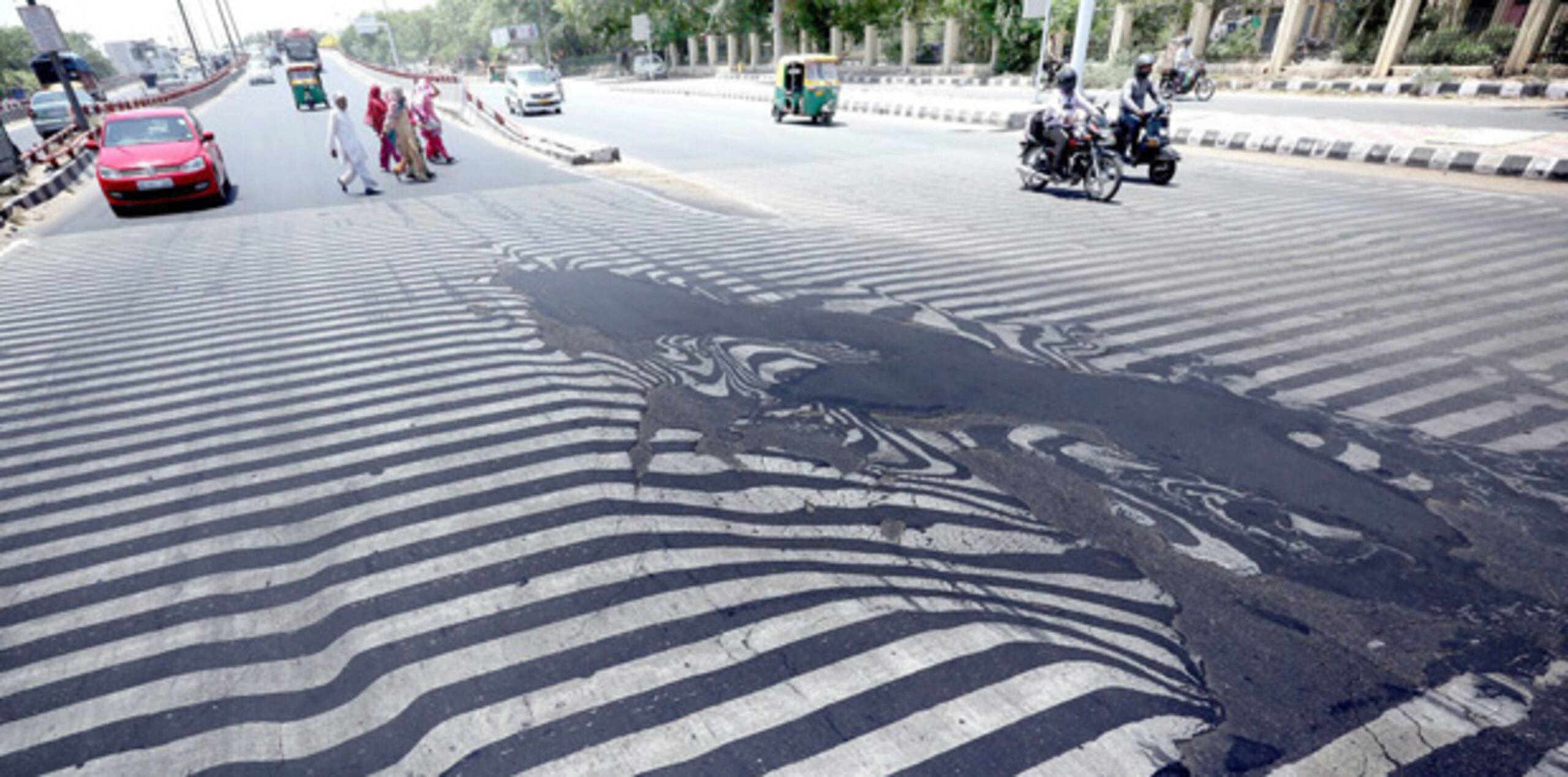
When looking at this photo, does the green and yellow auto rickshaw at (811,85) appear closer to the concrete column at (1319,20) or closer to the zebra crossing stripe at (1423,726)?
the zebra crossing stripe at (1423,726)

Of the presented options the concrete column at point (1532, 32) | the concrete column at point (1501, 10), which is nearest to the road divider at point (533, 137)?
the concrete column at point (1532, 32)

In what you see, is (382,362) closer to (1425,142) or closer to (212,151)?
(212,151)

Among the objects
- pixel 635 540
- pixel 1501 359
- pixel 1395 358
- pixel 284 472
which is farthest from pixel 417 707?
pixel 1501 359

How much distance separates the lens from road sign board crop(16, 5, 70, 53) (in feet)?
50.2

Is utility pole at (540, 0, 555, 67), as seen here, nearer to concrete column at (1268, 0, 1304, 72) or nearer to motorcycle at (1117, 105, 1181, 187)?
concrete column at (1268, 0, 1304, 72)

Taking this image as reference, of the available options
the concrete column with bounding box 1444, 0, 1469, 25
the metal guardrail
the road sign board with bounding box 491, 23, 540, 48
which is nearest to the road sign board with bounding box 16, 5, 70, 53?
the metal guardrail

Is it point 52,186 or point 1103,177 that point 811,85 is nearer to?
point 1103,177

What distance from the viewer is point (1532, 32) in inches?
789

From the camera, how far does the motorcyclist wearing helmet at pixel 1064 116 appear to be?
10.0m

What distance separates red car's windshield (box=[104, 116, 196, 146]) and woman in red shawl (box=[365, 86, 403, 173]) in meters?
2.83

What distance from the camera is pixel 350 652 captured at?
2.55 m

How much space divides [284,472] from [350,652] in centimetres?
161

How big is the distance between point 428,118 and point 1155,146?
41.9ft

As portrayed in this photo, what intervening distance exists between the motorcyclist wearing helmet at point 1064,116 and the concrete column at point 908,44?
30.6 m
